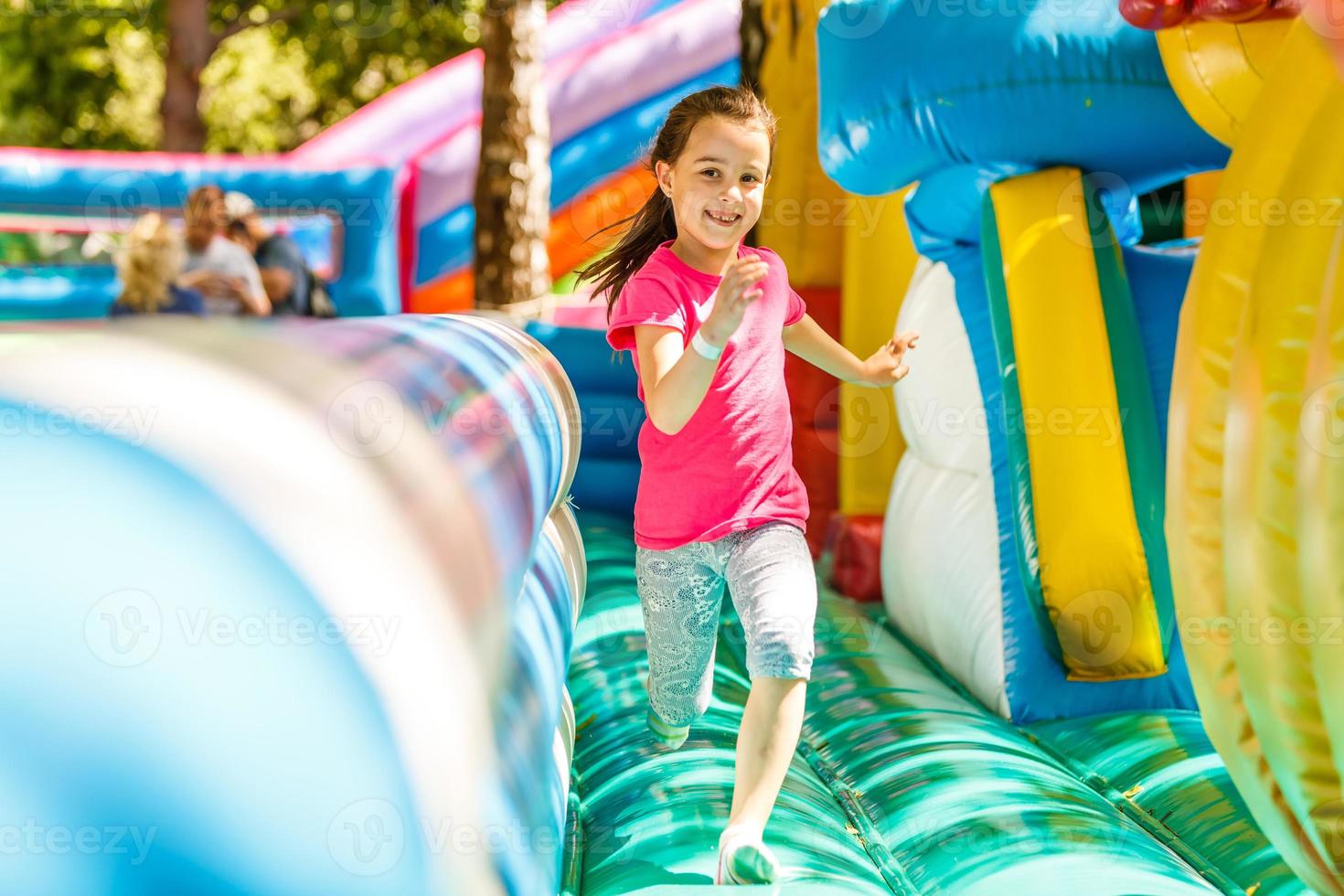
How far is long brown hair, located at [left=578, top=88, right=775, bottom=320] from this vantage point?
4.89ft

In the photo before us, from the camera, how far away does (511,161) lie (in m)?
4.67

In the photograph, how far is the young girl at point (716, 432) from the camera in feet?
4.56

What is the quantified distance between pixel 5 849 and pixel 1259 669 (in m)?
0.99

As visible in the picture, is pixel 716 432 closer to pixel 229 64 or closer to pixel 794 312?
pixel 794 312

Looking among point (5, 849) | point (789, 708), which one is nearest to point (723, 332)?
point (789, 708)

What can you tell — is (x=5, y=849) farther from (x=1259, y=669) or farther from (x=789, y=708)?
(x=1259, y=669)
